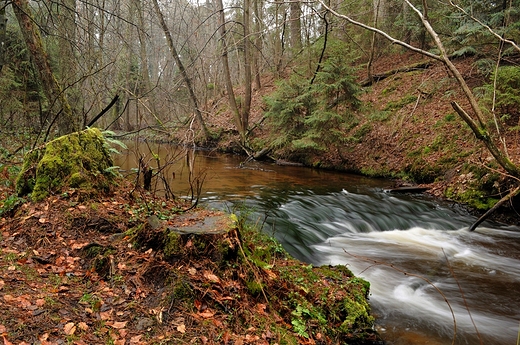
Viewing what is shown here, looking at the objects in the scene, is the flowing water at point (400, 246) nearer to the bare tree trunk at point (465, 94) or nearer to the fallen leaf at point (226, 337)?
the fallen leaf at point (226, 337)

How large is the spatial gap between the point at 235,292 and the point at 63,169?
3.31 metres

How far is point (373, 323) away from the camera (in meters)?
4.20

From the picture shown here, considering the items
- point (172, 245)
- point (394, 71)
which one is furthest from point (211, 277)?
point (394, 71)

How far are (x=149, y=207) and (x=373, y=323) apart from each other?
3372 millimetres

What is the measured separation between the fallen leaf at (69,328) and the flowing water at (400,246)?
9.04 ft

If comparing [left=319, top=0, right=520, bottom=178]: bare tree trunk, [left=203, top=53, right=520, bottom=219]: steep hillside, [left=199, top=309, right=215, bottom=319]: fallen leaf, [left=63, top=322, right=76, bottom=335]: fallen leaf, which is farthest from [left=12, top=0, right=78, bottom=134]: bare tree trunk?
A: [left=319, top=0, right=520, bottom=178]: bare tree trunk

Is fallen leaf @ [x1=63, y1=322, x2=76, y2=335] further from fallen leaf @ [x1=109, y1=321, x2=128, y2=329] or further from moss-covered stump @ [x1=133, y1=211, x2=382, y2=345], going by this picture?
moss-covered stump @ [x1=133, y1=211, x2=382, y2=345]

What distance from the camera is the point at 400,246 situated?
23.9ft

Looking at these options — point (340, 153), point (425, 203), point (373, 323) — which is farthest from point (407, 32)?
point (373, 323)

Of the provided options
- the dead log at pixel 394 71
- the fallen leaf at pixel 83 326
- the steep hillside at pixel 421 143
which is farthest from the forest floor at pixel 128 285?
the dead log at pixel 394 71

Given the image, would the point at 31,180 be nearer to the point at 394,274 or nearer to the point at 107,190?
the point at 107,190

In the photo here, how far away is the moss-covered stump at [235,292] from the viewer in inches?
119

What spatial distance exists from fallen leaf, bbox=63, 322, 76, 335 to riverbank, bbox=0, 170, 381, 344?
12 millimetres

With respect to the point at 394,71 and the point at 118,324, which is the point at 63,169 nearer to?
the point at 118,324
